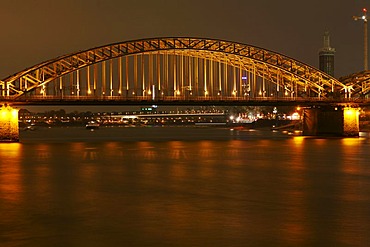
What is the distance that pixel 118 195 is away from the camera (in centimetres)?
2908

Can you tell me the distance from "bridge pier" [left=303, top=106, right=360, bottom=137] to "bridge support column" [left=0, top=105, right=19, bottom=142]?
4751 cm

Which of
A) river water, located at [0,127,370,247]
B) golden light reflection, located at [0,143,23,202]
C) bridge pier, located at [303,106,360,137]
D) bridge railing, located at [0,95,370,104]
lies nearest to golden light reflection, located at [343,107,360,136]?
bridge pier, located at [303,106,360,137]

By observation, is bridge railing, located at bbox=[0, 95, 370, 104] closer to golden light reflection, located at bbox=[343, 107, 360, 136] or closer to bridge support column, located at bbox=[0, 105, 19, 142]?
bridge support column, located at bbox=[0, 105, 19, 142]

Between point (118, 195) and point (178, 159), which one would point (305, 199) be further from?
point (178, 159)

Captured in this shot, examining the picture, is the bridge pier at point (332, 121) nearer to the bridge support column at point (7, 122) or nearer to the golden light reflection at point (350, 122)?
the golden light reflection at point (350, 122)

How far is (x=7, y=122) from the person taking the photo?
7881cm

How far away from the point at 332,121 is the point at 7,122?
50.2 m

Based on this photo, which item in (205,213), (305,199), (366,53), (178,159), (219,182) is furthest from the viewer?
(366,53)

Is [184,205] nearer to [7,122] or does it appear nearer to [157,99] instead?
[7,122]

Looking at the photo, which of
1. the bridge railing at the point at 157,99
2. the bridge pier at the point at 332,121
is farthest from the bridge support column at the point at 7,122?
the bridge pier at the point at 332,121

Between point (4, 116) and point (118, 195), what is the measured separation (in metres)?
53.4

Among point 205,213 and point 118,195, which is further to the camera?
point 118,195

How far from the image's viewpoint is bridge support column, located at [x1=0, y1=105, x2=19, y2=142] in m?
78.8

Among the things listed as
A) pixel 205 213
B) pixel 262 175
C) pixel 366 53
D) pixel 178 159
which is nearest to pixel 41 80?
pixel 178 159
